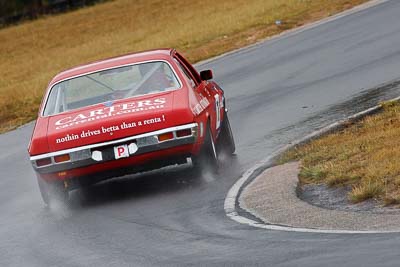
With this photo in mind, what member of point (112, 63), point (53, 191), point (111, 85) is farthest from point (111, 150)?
point (112, 63)

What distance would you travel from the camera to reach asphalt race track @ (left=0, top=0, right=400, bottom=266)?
858 centimetres

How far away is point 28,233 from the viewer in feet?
36.4

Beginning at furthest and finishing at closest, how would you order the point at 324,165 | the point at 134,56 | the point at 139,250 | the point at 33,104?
the point at 33,104
the point at 134,56
the point at 324,165
the point at 139,250

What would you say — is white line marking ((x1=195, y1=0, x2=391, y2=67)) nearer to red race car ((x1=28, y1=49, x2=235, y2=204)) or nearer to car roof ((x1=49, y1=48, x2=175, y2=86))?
car roof ((x1=49, y1=48, x2=175, y2=86))

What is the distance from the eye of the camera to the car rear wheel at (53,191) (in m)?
12.3

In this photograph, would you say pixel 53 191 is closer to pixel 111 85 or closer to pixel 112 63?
pixel 111 85

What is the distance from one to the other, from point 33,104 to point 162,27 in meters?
20.6

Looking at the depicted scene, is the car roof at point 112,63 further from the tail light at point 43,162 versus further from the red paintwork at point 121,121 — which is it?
the tail light at point 43,162

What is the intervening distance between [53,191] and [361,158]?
10.2 feet

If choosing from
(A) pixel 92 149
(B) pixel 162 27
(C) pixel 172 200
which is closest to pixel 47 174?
(A) pixel 92 149

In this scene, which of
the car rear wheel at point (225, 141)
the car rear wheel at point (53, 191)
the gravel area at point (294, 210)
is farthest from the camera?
the car rear wheel at point (225, 141)

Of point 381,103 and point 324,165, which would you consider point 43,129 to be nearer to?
point 324,165

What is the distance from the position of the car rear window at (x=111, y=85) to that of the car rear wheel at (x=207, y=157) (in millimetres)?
748

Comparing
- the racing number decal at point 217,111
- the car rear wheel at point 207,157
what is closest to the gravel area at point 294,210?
the car rear wheel at point 207,157
